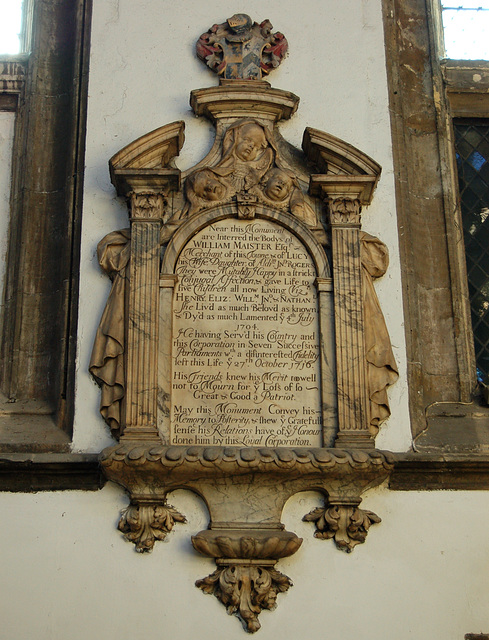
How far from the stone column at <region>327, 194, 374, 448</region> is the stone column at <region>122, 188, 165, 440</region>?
131 cm

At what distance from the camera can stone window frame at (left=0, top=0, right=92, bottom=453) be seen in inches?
313

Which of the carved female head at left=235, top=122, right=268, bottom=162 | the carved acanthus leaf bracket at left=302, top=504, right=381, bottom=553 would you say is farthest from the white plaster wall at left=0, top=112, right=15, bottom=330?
the carved acanthus leaf bracket at left=302, top=504, right=381, bottom=553

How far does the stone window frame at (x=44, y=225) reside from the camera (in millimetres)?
7945

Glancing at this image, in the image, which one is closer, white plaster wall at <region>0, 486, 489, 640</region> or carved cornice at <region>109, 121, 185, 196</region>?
white plaster wall at <region>0, 486, 489, 640</region>

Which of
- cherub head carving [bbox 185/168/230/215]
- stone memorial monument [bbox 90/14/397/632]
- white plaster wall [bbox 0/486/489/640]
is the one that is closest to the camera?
white plaster wall [bbox 0/486/489/640]

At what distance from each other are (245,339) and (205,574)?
66.4 inches

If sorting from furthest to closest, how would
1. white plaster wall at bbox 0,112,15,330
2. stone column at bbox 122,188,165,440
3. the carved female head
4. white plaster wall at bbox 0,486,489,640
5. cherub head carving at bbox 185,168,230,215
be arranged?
white plaster wall at bbox 0,112,15,330 → the carved female head → cherub head carving at bbox 185,168,230,215 → stone column at bbox 122,188,165,440 → white plaster wall at bbox 0,486,489,640

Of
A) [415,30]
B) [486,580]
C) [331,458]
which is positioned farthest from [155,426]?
[415,30]

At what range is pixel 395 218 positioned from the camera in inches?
332

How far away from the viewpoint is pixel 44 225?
856 centimetres

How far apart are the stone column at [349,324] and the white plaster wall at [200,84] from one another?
30cm

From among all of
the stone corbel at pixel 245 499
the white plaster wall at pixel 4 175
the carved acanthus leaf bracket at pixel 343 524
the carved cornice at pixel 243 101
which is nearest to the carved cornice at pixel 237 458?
the stone corbel at pixel 245 499

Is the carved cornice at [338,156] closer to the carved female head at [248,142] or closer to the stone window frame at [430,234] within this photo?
the carved female head at [248,142]

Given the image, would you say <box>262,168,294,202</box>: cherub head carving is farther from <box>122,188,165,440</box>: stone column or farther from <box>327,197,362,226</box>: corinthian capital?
<box>122,188,165,440</box>: stone column
